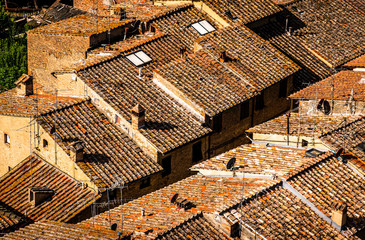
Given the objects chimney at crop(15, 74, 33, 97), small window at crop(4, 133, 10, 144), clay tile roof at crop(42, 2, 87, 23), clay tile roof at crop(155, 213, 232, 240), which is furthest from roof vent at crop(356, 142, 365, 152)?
clay tile roof at crop(42, 2, 87, 23)

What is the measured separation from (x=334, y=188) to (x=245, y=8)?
15902mm

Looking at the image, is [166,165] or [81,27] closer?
[166,165]

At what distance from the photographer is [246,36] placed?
44.0 m

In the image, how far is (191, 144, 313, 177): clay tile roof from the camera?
1334 inches

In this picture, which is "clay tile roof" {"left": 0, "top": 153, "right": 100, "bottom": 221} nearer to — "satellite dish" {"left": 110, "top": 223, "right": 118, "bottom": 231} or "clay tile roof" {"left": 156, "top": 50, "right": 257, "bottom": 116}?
"satellite dish" {"left": 110, "top": 223, "right": 118, "bottom": 231}

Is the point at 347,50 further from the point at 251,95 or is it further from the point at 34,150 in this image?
the point at 34,150

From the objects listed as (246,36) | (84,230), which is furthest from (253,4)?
(84,230)

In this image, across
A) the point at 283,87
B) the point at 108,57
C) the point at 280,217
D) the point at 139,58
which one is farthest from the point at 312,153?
the point at 108,57

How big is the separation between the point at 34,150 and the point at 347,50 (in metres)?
17.9

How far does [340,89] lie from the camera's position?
39.2 metres

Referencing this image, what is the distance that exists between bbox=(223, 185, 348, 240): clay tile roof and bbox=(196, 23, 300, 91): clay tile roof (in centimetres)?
982

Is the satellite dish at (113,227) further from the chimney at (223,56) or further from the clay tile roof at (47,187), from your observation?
the chimney at (223,56)

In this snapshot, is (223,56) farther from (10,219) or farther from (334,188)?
(10,219)

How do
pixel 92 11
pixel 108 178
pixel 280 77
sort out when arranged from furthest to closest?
pixel 92 11
pixel 280 77
pixel 108 178
